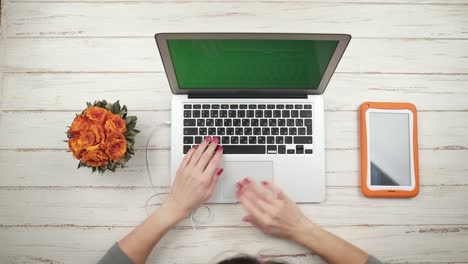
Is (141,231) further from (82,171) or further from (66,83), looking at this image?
(66,83)

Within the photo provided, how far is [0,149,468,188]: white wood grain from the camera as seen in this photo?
1.03 meters

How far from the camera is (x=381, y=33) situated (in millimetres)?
1095

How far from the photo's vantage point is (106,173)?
3.38 ft

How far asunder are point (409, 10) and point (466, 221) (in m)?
0.64

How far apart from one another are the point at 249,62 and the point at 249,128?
0.67 feet

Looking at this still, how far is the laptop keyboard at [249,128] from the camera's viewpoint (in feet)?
3.24

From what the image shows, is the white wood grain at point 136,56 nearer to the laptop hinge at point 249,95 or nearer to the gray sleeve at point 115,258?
the laptop hinge at point 249,95

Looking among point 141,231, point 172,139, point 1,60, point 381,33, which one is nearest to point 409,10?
point 381,33

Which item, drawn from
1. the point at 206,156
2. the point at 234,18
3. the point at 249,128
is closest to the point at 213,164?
the point at 206,156

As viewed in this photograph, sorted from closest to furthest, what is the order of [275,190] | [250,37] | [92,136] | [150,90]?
1. [250,37]
2. [92,136]
3. [275,190]
4. [150,90]

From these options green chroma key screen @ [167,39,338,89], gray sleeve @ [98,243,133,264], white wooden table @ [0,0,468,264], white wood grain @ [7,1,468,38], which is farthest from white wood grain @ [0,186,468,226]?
white wood grain @ [7,1,468,38]

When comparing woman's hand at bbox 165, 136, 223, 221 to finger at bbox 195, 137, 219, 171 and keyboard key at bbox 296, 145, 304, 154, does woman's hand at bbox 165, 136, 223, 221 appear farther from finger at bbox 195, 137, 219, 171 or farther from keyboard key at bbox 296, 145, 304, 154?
keyboard key at bbox 296, 145, 304, 154

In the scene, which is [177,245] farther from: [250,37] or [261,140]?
[250,37]

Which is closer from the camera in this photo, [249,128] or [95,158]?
[95,158]
